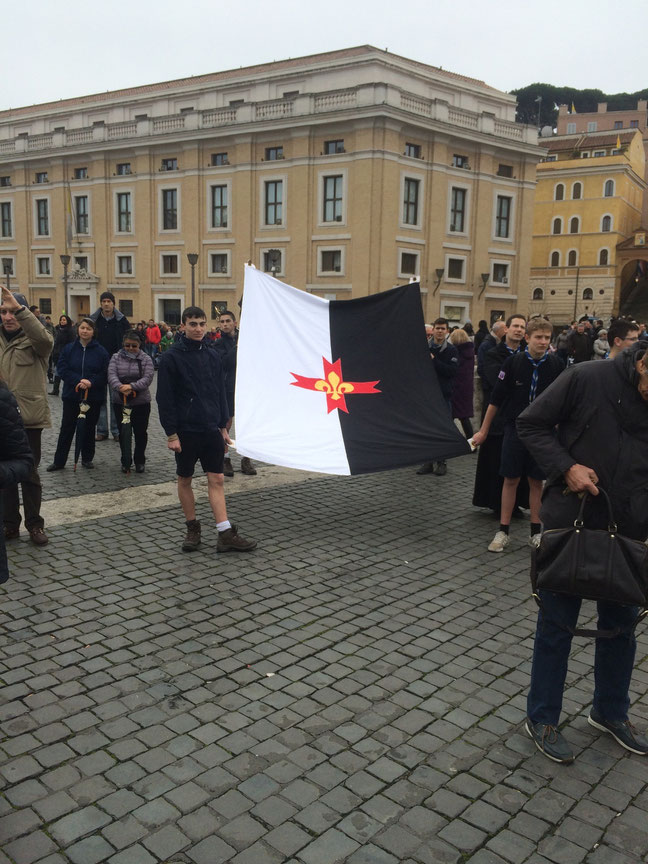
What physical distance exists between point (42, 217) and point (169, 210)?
10815mm

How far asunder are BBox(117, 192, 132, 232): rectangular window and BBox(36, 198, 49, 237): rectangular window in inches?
249

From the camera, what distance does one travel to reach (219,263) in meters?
Answer: 43.2

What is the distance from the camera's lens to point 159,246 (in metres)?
44.7

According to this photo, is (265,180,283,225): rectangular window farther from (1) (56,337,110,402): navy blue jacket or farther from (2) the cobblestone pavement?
(2) the cobblestone pavement

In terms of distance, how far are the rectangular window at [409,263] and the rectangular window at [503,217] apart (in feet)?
21.1

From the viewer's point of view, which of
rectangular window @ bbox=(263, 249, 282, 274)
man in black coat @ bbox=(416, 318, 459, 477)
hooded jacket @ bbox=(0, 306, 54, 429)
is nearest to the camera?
hooded jacket @ bbox=(0, 306, 54, 429)

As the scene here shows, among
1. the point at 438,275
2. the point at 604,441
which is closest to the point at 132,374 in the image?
the point at 604,441

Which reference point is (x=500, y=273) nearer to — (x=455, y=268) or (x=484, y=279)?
(x=484, y=279)

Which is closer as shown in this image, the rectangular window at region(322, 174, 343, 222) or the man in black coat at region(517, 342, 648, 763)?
the man in black coat at region(517, 342, 648, 763)

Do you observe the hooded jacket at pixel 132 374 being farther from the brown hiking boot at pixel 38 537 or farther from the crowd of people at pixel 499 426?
the brown hiking boot at pixel 38 537

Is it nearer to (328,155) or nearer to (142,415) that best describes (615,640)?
(142,415)

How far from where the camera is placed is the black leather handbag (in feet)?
10.3

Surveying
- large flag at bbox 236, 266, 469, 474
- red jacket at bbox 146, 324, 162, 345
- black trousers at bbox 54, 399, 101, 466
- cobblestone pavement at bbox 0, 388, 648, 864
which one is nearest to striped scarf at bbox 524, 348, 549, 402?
large flag at bbox 236, 266, 469, 474

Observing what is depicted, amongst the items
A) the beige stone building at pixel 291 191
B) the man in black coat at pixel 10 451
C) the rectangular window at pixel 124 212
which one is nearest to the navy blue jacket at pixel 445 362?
the man in black coat at pixel 10 451
